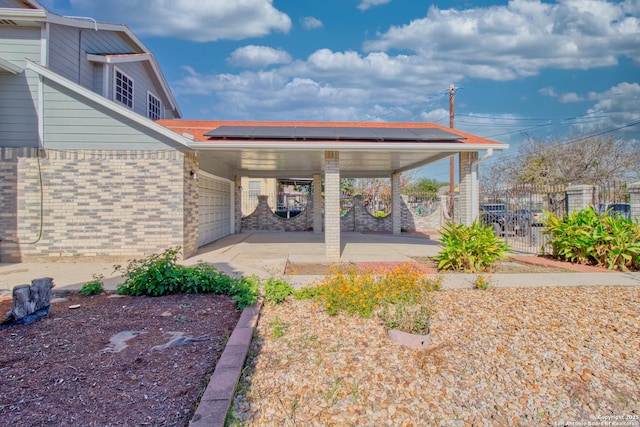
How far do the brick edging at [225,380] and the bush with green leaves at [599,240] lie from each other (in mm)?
8035

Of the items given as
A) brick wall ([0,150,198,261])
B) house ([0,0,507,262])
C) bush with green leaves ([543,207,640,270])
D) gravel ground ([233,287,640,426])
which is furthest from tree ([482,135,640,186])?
brick wall ([0,150,198,261])

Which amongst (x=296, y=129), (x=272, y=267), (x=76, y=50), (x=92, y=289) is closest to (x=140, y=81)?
(x=76, y=50)

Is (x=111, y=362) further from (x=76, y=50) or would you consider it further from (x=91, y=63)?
(x=91, y=63)

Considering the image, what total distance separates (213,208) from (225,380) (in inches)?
424

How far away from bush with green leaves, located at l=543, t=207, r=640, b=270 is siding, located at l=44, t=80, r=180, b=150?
33.2 ft

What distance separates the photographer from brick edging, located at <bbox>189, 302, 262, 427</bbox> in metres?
2.31

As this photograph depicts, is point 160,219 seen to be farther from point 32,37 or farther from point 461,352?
point 461,352

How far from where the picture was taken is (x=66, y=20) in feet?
30.6

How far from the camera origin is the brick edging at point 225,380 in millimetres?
2307

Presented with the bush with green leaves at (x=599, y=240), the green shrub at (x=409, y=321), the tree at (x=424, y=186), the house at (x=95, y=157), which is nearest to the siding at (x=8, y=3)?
the house at (x=95, y=157)

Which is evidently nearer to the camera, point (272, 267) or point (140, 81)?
point (272, 267)

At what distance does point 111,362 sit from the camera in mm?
3279

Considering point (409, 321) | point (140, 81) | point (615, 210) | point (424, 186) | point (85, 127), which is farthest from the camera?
point (424, 186)

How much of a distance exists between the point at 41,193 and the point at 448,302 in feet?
30.8
